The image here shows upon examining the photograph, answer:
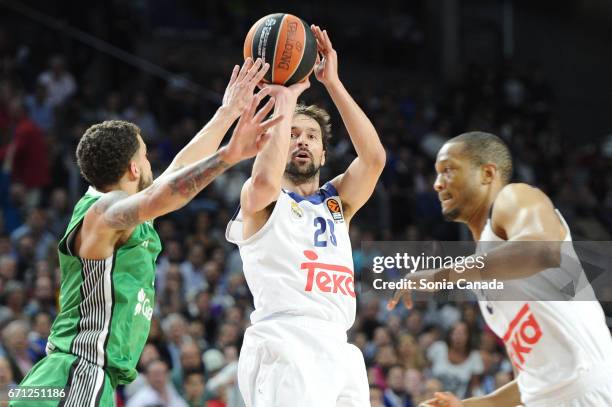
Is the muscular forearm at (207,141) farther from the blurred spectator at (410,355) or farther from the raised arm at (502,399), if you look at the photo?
the blurred spectator at (410,355)

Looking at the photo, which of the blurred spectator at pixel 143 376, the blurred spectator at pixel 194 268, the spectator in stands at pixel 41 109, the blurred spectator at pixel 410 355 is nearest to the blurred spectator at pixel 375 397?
the blurred spectator at pixel 410 355

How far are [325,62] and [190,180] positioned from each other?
4.78 ft

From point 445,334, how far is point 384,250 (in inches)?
43.0

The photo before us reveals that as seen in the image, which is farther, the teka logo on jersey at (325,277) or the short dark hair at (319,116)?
the short dark hair at (319,116)

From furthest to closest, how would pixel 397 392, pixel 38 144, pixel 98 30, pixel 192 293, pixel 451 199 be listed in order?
pixel 98 30 < pixel 38 144 < pixel 192 293 < pixel 397 392 < pixel 451 199

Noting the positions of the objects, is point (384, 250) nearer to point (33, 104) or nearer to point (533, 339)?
point (33, 104)

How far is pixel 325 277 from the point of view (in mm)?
4793

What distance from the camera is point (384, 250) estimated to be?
10.4 meters

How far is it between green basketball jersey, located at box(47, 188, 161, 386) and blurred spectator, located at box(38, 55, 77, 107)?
7.97 metres

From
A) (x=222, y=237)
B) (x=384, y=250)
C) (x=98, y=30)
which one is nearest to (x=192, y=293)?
(x=222, y=237)

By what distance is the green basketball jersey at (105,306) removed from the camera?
4.44 m

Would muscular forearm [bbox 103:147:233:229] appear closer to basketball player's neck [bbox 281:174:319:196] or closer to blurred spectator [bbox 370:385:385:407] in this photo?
basketball player's neck [bbox 281:174:319:196]

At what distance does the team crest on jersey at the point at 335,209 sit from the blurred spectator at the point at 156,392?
11.5ft

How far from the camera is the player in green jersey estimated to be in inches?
167
